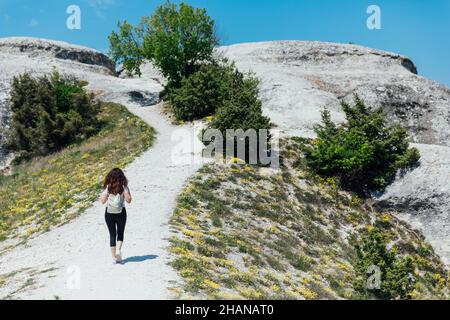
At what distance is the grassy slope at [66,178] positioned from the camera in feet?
89.9

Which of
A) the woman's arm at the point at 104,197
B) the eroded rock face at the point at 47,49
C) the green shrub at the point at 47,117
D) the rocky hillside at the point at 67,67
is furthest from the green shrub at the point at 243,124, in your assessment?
the eroded rock face at the point at 47,49

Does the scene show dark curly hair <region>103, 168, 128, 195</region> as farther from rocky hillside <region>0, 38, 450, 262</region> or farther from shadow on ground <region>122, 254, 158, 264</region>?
rocky hillside <region>0, 38, 450, 262</region>

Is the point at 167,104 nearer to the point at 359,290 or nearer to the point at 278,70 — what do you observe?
the point at 278,70

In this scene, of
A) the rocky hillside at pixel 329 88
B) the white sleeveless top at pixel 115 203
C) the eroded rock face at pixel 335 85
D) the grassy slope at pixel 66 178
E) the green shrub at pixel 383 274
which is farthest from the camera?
the eroded rock face at pixel 335 85

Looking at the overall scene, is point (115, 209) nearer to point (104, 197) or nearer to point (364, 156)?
point (104, 197)

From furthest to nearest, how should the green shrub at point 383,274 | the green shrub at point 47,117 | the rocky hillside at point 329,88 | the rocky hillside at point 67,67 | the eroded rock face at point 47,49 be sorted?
the eroded rock face at point 47,49 → the rocky hillside at point 67,67 → the green shrub at point 47,117 → the rocky hillside at point 329,88 → the green shrub at point 383,274

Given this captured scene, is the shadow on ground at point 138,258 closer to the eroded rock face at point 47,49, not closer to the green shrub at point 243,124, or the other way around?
the green shrub at point 243,124

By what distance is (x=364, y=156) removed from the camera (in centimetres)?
3534

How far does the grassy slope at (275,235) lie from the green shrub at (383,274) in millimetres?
625

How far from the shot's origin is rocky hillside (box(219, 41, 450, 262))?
33875 millimetres

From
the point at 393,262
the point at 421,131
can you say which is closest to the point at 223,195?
the point at 393,262

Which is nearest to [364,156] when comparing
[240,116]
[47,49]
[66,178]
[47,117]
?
[240,116]

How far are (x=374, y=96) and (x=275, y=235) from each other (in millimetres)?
36217
